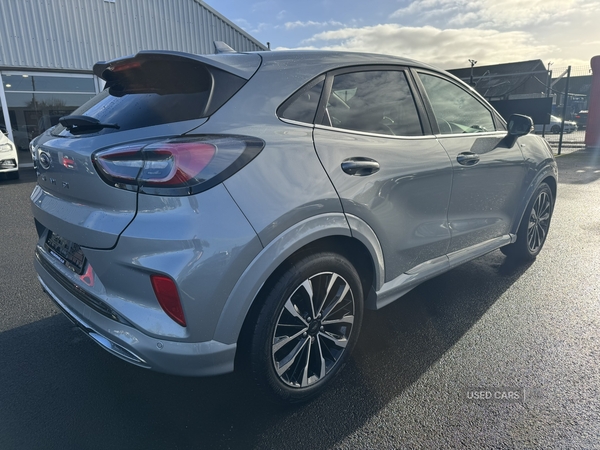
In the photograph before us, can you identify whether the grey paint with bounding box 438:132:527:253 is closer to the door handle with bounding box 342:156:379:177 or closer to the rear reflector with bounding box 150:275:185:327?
the door handle with bounding box 342:156:379:177

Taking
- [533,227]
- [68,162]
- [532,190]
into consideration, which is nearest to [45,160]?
[68,162]

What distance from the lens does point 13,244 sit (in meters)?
4.83

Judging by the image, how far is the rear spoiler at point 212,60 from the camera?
6.26 feet

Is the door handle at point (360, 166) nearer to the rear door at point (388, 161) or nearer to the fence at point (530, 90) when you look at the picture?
the rear door at point (388, 161)

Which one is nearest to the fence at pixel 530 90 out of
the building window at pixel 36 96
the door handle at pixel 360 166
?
the door handle at pixel 360 166

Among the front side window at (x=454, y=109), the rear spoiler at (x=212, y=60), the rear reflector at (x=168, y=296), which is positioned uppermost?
the rear spoiler at (x=212, y=60)

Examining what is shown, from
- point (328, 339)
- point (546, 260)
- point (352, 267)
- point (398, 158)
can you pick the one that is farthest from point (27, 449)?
point (546, 260)

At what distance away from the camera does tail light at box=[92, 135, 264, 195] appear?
167 cm

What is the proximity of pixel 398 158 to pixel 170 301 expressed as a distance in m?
1.45

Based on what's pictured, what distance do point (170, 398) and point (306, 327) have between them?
0.82 meters

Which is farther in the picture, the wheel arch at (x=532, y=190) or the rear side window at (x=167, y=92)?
the wheel arch at (x=532, y=190)

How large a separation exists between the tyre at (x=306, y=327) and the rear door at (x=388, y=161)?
0.32m

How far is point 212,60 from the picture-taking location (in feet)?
6.39

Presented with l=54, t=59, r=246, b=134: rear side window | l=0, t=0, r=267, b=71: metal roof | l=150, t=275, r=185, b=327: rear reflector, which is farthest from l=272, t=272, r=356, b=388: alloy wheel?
l=0, t=0, r=267, b=71: metal roof
